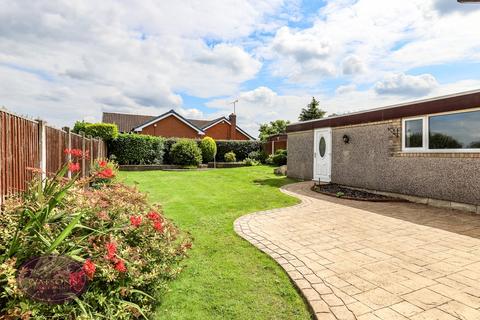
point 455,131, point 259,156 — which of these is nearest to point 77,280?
point 455,131

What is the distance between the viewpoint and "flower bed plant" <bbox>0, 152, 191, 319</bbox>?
7.29 ft

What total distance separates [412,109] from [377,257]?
5.99m

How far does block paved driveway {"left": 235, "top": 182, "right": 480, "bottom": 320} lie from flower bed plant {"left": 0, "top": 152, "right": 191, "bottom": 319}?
1781 millimetres

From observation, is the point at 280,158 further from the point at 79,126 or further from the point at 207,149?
the point at 79,126

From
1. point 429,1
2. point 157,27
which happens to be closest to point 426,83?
point 429,1

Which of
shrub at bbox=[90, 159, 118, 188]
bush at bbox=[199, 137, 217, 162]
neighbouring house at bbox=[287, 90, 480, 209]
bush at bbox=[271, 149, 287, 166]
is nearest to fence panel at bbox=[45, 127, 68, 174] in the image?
shrub at bbox=[90, 159, 118, 188]

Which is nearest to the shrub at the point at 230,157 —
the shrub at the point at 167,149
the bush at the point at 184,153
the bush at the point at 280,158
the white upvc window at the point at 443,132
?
the bush at the point at 184,153

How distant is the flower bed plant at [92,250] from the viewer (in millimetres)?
2223

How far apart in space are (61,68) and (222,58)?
7.24 metres

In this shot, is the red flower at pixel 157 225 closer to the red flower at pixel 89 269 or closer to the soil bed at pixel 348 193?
the red flower at pixel 89 269

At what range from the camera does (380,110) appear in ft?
30.7

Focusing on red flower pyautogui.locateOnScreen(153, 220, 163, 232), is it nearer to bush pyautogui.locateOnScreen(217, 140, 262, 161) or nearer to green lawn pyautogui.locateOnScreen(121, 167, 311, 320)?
green lawn pyautogui.locateOnScreen(121, 167, 311, 320)

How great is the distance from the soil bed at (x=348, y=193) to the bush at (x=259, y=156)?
13.6 meters

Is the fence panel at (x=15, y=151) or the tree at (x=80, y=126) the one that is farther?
the tree at (x=80, y=126)
